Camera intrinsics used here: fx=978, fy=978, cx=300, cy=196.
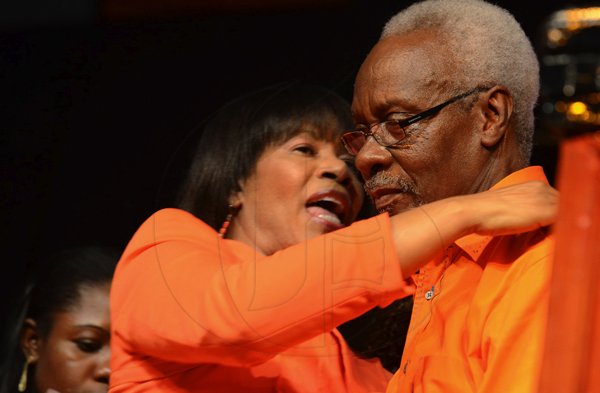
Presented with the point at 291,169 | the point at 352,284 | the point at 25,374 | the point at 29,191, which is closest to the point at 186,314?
the point at 352,284

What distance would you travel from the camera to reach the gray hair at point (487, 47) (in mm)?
1579

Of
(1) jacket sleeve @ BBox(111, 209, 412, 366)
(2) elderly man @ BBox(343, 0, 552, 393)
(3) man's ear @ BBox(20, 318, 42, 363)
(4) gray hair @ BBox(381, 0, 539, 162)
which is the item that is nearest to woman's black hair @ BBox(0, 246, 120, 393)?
(3) man's ear @ BBox(20, 318, 42, 363)

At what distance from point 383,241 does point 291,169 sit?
48 centimetres

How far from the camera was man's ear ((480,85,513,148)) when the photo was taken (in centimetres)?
157

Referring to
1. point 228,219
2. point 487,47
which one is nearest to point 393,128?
point 487,47

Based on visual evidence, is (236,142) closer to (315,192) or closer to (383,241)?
(315,192)

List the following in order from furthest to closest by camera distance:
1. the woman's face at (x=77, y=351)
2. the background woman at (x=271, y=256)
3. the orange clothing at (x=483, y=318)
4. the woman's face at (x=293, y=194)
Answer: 1. the woman's face at (x=77, y=351)
2. the woman's face at (x=293, y=194)
3. the background woman at (x=271, y=256)
4. the orange clothing at (x=483, y=318)

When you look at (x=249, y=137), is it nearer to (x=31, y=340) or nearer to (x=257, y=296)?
(x=257, y=296)

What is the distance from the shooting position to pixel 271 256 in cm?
150

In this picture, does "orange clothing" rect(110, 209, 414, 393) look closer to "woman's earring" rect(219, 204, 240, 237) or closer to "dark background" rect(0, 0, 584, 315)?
"woman's earring" rect(219, 204, 240, 237)

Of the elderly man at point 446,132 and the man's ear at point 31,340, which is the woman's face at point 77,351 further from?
the elderly man at point 446,132

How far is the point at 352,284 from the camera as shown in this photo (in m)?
1.42

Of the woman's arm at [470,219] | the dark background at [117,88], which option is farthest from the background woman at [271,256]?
the dark background at [117,88]

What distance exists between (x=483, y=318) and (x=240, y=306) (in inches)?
14.0
